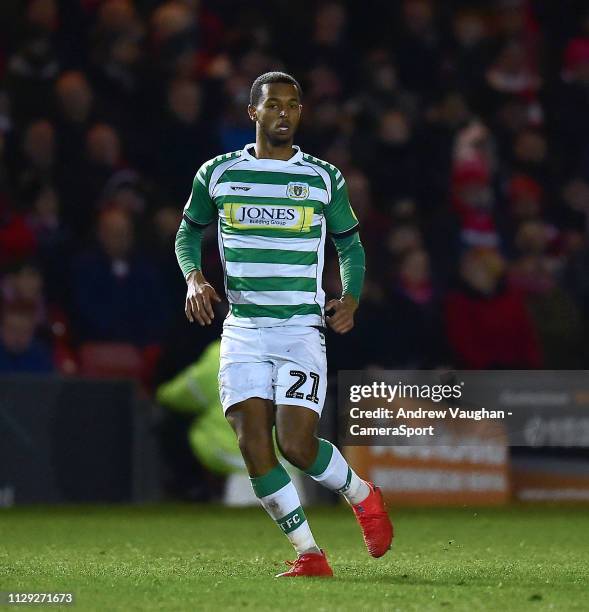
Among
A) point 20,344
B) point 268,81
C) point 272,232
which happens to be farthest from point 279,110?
point 20,344

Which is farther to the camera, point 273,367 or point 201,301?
point 273,367

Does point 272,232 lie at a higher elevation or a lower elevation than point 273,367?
higher

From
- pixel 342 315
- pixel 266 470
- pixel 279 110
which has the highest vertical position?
pixel 279 110

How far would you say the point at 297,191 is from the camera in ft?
21.0

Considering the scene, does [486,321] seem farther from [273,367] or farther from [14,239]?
[273,367]

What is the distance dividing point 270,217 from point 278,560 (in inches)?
70.1

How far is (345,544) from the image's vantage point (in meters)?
8.13

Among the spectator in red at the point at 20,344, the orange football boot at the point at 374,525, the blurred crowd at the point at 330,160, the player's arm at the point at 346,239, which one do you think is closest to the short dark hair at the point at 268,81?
the player's arm at the point at 346,239

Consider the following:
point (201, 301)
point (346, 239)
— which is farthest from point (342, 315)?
point (201, 301)

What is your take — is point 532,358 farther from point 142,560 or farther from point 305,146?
point 142,560

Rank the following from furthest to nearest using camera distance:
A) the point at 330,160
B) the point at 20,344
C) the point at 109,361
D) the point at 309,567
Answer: the point at 330,160, the point at 109,361, the point at 20,344, the point at 309,567

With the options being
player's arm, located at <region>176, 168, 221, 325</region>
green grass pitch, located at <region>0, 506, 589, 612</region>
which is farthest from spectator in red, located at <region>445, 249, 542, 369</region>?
player's arm, located at <region>176, 168, 221, 325</region>

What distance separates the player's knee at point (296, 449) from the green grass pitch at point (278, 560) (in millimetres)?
489

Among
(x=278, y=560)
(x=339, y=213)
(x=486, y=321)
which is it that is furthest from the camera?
(x=486, y=321)
